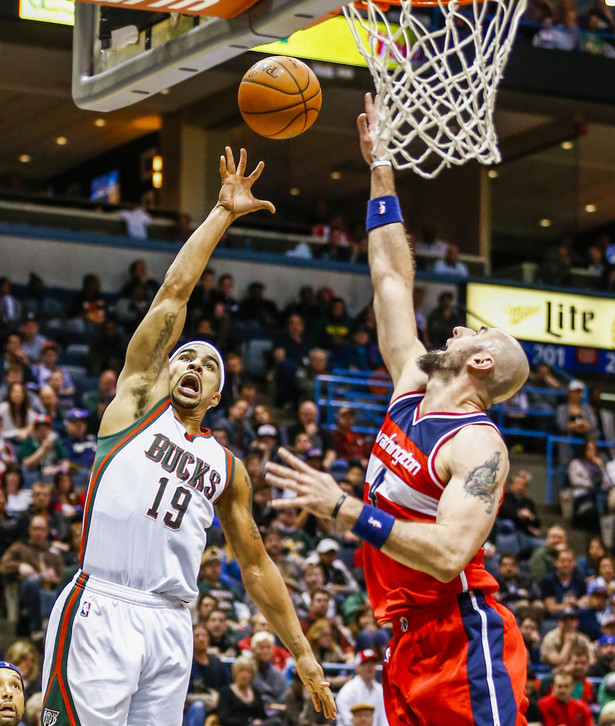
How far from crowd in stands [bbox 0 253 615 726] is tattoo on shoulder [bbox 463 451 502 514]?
7.46 feet

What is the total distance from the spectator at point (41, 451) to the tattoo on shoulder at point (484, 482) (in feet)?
26.7

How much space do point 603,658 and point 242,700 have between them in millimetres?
3714

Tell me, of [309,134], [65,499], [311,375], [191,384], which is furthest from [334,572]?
[309,134]

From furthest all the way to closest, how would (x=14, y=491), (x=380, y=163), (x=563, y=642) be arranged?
(x=14, y=491) → (x=563, y=642) → (x=380, y=163)

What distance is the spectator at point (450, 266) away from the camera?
19.1m

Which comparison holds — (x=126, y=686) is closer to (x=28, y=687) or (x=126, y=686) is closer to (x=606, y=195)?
(x=28, y=687)

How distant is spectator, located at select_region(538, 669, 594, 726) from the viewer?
32.7ft

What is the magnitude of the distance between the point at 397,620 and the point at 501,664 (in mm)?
389

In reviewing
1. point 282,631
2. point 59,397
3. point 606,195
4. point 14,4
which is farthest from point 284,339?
point 282,631

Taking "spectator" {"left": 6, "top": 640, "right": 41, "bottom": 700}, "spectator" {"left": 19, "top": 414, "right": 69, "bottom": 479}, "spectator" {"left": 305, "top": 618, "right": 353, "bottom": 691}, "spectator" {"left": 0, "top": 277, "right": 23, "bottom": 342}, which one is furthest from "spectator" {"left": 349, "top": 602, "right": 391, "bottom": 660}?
"spectator" {"left": 0, "top": 277, "right": 23, "bottom": 342}

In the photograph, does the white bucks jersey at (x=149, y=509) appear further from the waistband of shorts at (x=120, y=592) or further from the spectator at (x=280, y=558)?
the spectator at (x=280, y=558)

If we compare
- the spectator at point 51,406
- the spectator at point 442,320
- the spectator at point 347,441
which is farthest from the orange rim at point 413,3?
the spectator at point 442,320

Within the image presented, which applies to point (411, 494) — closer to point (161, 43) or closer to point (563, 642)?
point (161, 43)

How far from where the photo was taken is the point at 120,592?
4.89m
